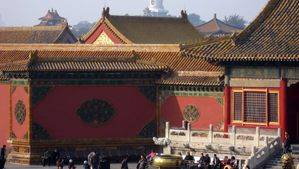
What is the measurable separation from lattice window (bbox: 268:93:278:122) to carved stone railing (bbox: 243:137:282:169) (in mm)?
2464

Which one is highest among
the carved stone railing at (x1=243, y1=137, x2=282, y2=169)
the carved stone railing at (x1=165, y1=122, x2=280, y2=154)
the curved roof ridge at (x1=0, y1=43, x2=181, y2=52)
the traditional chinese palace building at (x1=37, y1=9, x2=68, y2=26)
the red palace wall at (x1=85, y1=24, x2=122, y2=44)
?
the traditional chinese palace building at (x1=37, y1=9, x2=68, y2=26)

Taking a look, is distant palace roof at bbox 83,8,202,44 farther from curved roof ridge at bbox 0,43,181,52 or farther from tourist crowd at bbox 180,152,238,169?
tourist crowd at bbox 180,152,238,169

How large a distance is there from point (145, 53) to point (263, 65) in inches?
428

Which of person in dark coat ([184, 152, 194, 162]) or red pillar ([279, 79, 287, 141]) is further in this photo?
red pillar ([279, 79, 287, 141])

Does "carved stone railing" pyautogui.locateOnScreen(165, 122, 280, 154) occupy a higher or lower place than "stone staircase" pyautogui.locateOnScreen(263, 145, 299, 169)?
higher

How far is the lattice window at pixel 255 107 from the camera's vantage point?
4978 centimetres

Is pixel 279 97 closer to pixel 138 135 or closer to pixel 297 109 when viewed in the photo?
pixel 297 109

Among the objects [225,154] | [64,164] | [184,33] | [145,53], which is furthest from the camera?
[184,33]

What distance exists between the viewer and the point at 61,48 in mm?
61750

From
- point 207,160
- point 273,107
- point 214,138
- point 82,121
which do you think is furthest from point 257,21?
point 82,121

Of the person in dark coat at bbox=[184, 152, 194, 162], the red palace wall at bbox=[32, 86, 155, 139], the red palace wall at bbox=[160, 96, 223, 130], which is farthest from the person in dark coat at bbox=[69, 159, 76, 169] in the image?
the red palace wall at bbox=[160, 96, 223, 130]

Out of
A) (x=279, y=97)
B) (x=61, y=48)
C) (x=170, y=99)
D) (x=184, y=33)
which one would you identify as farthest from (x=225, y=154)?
(x=184, y=33)

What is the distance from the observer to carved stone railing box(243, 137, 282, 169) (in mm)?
44509

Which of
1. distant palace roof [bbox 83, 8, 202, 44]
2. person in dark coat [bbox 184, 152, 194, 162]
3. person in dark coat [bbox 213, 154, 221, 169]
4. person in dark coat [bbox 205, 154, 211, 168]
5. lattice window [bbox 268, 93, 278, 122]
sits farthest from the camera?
distant palace roof [bbox 83, 8, 202, 44]
